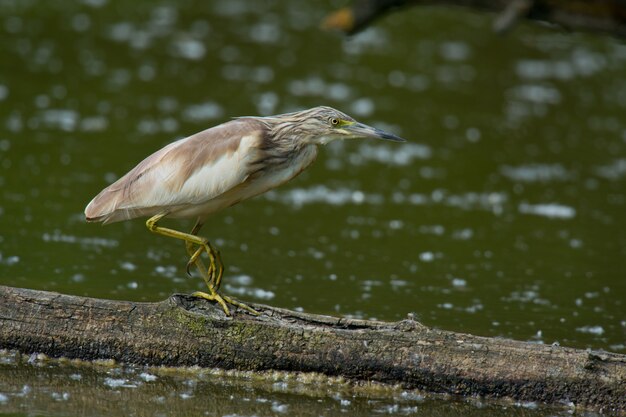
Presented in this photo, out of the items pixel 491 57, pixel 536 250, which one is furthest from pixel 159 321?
pixel 491 57

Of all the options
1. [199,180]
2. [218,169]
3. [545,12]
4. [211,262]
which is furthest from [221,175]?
[545,12]

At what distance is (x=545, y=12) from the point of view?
1050 centimetres

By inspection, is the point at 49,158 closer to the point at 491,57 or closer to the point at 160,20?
the point at 160,20

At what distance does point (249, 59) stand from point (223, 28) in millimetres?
2489

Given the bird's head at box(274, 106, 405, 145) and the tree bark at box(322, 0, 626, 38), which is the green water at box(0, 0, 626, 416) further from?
the tree bark at box(322, 0, 626, 38)

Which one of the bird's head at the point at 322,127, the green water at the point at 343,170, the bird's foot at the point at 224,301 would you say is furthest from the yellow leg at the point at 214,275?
the bird's head at the point at 322,127

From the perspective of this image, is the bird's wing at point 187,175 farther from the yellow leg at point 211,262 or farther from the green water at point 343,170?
the green water at point 343,170

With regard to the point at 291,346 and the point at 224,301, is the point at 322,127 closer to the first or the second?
the point at 224,301

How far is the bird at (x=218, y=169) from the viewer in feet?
26.5

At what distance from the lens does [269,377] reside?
7805 millimetres

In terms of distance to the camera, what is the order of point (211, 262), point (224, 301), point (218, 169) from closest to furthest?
point (224, 301) → point (218, 169) → point (211, 262)

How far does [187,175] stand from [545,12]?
428 centimetres

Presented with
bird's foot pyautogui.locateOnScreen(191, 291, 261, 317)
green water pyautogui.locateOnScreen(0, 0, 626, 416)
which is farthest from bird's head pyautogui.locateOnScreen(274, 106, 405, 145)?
green water pyautogui.locateOnScreen(0, 0, 626, 416)

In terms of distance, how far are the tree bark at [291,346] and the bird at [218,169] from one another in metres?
0.36
